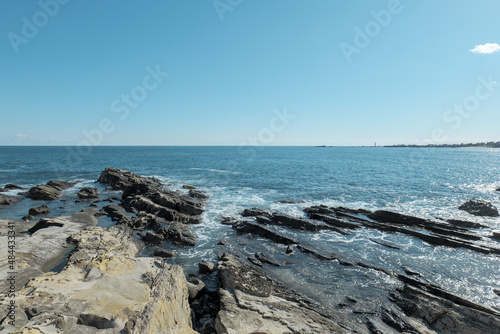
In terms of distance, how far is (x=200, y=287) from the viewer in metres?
13.4

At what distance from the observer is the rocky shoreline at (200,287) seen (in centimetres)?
840

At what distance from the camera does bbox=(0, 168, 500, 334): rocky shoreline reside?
840 cm

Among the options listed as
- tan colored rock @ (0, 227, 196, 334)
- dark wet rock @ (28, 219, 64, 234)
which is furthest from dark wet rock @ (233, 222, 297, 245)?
dark wet rock @ (28, 219, 64, 234)

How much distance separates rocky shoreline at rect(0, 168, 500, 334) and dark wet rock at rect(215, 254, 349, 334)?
52 mm

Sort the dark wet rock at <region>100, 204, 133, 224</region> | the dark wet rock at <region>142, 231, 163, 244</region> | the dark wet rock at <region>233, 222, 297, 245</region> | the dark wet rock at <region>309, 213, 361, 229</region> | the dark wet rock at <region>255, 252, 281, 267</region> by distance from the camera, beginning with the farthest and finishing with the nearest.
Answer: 1. the dark wet rock at <region>309, 213, 361, 229</region>
2. the dark wet rock at <region>100, 204, 133, 224</region>
3. the dark wet rock at <region>233, 222, 297, 245</region>
4. the dark wet rock at <region>142, 231, 163, 244</region>
5. the dark wet rock at <region>255, 252, 281, 267</region>

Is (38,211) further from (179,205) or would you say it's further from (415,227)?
(415,227)

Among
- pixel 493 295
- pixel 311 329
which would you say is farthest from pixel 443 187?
pixel 311 329

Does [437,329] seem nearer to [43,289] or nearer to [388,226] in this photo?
[388,226]

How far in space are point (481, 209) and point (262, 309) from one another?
34.2 metres

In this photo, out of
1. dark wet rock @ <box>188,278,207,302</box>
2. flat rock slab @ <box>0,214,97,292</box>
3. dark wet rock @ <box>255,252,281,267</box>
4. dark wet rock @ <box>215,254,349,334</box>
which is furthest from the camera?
dark wet rock @ <box>255,252,281,267</box>

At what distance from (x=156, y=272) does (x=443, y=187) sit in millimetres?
55178

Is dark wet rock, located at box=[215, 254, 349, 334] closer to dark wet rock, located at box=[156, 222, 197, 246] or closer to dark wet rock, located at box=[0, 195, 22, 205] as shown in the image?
dark wet rock, located at box=[156, 222, 197, 246]

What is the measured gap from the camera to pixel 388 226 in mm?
24781

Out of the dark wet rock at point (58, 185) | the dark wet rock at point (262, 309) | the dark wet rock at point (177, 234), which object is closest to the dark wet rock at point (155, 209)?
the dark wet rock at point (177, 234)
